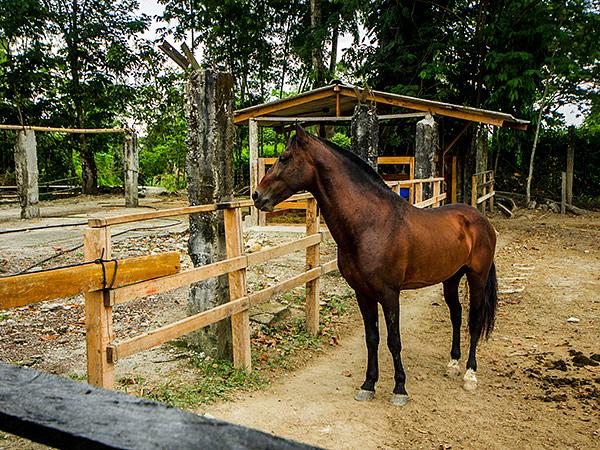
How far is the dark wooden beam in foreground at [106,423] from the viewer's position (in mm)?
716

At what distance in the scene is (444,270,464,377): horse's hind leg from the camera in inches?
174

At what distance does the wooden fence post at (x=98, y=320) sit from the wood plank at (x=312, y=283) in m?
2.72

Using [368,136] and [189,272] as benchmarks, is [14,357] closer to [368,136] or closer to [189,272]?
[189,272]

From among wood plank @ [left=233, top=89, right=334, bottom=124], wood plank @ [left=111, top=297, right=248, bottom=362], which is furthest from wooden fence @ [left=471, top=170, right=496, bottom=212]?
wood plank @ [left=111, top=297, right=248, bottom=362]

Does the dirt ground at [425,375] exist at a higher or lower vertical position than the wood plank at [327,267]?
lower

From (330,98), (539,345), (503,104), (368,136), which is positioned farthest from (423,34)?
(539,345)

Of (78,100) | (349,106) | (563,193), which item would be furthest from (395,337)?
(78,100)

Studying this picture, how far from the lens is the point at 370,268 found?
12.3 feet

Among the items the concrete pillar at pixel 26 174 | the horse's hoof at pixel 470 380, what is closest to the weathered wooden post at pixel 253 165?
the concrete pillar at pixel 26 174

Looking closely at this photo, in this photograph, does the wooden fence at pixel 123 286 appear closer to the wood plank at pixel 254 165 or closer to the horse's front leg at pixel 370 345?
the horse's front leg at pixel 370 345

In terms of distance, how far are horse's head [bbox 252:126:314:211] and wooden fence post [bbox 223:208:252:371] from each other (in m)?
0.41

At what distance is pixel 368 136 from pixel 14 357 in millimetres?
5478

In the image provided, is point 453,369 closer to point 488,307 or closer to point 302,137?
point 488,307

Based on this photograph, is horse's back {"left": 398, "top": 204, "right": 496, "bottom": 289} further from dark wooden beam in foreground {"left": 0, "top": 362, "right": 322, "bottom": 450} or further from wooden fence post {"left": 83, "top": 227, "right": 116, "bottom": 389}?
dark wooden beam in foreground {"left": 0, "top": 362, "right": 322, "bottom": 450}
